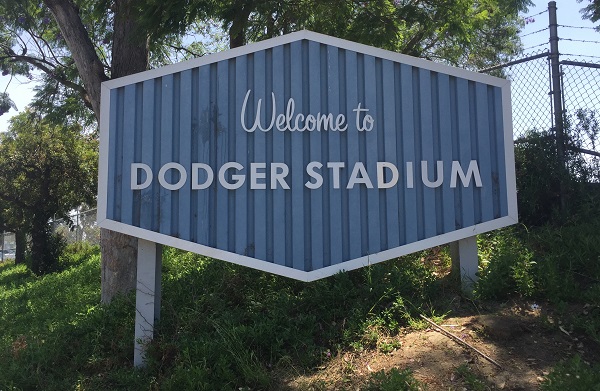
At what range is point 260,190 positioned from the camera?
5176 millimetres

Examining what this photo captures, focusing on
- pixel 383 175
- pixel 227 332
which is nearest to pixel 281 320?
pixel 227 332

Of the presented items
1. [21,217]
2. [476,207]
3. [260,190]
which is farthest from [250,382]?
[21,217]

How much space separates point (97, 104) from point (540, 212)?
20.0 ft

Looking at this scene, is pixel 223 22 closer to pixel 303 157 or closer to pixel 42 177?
pixel 303 157

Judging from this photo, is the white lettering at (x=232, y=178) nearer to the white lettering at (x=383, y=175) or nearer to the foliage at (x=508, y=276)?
the white lettering at (x=383, y=175)

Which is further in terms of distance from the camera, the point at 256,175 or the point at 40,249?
the point at 40,249

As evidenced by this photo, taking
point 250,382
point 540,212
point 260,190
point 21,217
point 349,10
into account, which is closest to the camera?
point 250,382

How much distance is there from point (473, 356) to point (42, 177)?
13.3m

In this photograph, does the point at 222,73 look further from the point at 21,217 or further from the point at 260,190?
the point at 21,217

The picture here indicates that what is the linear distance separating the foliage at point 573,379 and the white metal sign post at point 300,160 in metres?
1.83

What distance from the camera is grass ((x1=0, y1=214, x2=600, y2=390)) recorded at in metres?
4.50

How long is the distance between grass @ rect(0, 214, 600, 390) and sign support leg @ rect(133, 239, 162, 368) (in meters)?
0.14

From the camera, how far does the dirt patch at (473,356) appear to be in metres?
3.92

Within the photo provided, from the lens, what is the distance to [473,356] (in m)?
4.19
